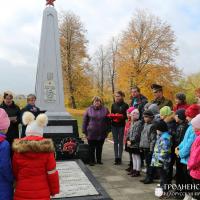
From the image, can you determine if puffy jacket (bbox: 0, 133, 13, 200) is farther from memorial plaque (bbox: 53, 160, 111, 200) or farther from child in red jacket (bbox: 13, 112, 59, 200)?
memorial plaque (bbox: 53, 160, 111, 200)

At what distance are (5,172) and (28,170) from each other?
0.22 m

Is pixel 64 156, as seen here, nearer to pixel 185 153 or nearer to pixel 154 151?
pixel 154 151

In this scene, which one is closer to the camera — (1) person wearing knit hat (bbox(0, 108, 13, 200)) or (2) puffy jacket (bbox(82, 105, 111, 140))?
(1) person wearing knit hat (bbox(0, 108, 13, 200))

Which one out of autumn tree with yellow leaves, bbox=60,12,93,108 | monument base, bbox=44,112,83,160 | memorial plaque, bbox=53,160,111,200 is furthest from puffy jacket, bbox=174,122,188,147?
autumn tree with yellow leaves, bbox=60,12,93,108

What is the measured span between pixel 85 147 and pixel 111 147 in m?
2.91

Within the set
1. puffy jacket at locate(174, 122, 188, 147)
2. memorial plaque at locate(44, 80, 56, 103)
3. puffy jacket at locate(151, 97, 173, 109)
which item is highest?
memorial plaque at locate(44, 80, 56, 103)

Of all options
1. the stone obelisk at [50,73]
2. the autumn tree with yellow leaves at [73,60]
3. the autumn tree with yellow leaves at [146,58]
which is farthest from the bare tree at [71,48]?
the stone obelisk at [50,73]

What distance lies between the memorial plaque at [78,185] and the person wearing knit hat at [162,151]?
1.07m

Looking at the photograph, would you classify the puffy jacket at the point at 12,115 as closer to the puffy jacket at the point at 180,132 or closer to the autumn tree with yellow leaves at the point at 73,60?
the puffy jacket at the point at 180,132

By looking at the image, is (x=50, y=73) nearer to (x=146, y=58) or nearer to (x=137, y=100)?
(x=137, y=100)

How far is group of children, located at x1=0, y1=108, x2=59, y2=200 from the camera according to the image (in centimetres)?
335

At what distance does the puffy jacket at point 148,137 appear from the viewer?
5.91m

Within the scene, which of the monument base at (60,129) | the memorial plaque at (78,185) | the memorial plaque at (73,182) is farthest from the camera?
the monument base at (60,129)

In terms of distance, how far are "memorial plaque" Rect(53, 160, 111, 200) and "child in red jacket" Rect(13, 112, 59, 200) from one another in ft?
4.70
